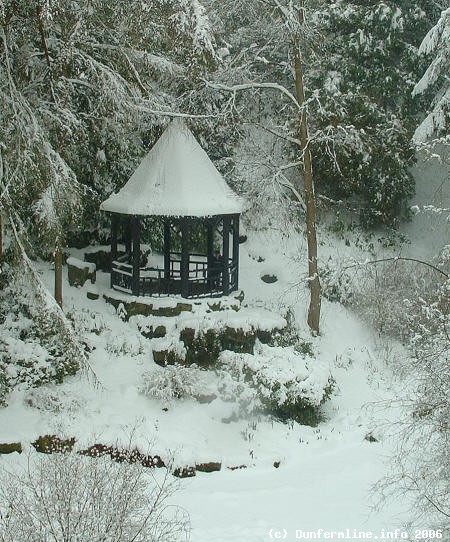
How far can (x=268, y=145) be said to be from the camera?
22.1 metres

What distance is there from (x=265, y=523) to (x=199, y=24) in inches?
331

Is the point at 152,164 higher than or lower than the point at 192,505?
higher

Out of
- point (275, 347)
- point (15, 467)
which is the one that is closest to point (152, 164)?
point (275, 347)

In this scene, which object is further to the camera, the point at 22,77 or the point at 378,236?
the point at 378,236

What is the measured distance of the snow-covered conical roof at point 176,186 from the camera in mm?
14336

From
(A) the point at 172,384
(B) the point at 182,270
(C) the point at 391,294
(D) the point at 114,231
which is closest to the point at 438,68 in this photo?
(C) the point at 391,294

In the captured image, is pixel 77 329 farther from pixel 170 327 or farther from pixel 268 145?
pixel 268 145

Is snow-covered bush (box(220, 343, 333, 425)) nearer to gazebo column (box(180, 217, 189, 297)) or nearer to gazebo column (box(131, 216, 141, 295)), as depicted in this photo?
gazebo column (box(180, 217, 189, 297))

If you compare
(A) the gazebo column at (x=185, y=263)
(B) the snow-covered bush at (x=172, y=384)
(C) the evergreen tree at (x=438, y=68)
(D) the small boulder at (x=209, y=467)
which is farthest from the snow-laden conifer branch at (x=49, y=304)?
(C) the evergreen tree at (x=438, y=68)

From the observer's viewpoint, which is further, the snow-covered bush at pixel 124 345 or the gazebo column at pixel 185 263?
the gazebo column at pixel 185 263

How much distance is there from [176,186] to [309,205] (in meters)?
3.14

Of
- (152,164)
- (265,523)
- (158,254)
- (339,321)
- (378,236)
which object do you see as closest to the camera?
(265,523)

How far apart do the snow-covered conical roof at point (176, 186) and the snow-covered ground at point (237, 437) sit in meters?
2.37

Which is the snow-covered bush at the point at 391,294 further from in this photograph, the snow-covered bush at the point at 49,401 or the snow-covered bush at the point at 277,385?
the snow-covered bush at the point at 49,401
